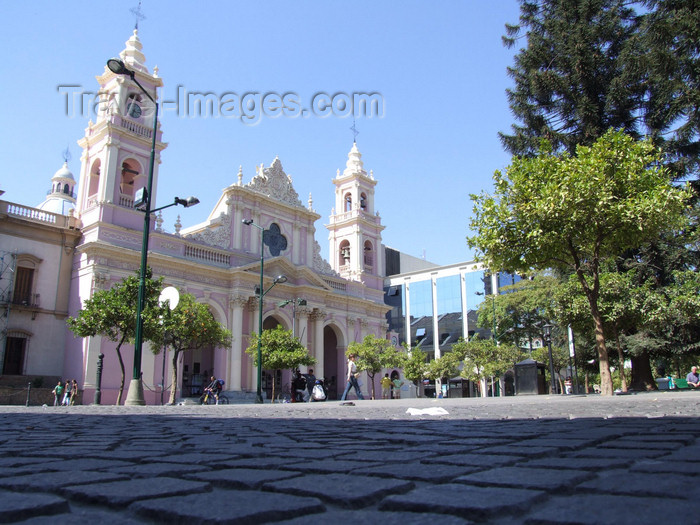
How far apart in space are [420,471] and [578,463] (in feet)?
2.22

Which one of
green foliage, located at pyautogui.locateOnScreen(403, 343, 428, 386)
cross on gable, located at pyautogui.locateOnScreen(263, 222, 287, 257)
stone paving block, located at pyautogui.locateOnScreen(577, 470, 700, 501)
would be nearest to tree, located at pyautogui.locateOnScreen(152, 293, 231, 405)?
cross on gable, located at pyautogui.locateOnScreen(263, 222, 287, 257)

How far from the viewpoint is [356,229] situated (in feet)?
149

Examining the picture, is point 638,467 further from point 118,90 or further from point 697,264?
point 118,90

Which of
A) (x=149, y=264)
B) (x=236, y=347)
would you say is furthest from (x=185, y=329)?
(x=236, y=347)

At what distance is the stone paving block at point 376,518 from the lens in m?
1.37

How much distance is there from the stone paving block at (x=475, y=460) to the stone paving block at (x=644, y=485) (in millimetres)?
496

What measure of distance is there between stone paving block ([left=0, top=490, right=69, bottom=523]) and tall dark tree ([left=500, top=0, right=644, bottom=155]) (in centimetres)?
2530

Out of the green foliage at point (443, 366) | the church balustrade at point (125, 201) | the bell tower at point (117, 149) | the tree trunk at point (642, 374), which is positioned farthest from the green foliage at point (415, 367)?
the church balustrade at point (125, 201)

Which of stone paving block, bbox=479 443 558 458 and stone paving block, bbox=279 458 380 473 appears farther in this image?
stone paving block, bbox=479 443 558 458

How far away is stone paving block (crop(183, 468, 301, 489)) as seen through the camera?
76.7 inches

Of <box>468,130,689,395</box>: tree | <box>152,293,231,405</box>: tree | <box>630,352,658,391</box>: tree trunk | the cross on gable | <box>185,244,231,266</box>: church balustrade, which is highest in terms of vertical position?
the cross on gable

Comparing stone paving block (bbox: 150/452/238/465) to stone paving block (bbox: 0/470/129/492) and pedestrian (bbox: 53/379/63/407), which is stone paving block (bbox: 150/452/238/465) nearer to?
stone paving block (bbox: 0/470/129/492)

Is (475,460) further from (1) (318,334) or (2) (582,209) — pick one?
(1) (318,334)

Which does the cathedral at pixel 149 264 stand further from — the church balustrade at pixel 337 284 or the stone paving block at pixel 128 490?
the stone paving block at pixel 128 490
